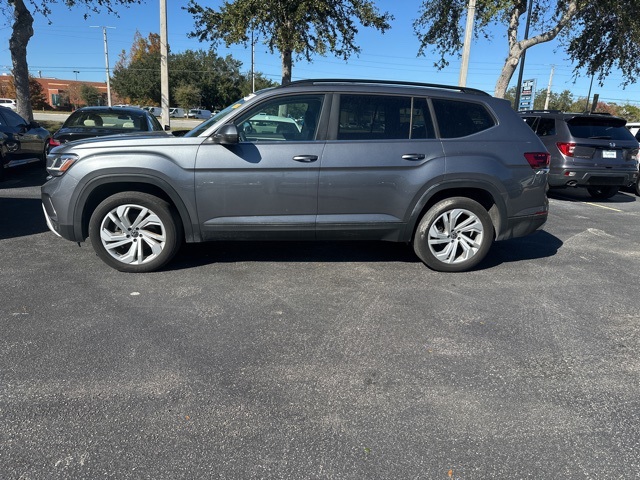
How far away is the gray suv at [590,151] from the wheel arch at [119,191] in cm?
757

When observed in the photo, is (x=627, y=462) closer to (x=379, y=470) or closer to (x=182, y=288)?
(x=379, y=470)

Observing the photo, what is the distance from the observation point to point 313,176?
175 inches

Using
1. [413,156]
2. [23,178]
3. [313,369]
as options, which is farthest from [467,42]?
[313,369]

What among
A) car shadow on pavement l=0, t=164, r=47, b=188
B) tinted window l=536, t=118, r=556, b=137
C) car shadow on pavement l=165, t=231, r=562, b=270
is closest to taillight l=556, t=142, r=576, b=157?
tinted window l=536, t=118, r=556, b=137

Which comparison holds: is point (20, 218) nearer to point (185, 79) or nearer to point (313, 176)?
point (313, 176)

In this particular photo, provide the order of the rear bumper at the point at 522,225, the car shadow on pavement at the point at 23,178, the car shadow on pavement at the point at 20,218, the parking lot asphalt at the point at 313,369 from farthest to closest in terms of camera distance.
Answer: the car shadow on pavement at the point at 23,178
the car shadow on pavement at the point at 20,218
the rear bumper at the point at 522,225
the parking lot asphalt at the point at 313,369

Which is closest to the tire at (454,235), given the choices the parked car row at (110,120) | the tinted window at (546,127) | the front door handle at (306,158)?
the front door handle at (306,158)

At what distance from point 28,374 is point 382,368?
219 cm

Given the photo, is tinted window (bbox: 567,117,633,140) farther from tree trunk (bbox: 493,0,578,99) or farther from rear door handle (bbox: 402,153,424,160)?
tree trunk (bbox: 493,0,578,99)

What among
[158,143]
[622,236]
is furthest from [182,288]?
[622,236]

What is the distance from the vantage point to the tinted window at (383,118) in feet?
15.0

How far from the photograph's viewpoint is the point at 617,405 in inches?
109

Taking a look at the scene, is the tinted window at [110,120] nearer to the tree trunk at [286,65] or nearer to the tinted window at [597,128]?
the tinted window at [597,128]

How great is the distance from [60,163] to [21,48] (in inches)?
530
